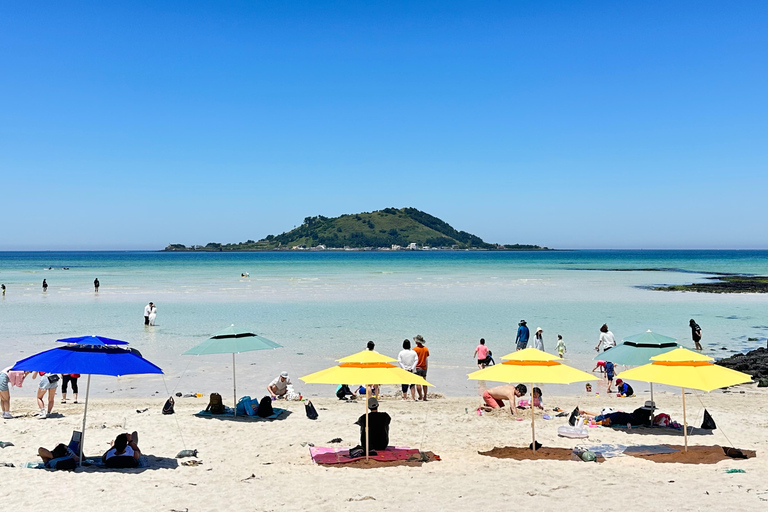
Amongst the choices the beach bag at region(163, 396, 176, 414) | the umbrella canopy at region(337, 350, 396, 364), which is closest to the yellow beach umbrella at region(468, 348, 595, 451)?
the umbrella canopy at region(337, 350, 396, 364)

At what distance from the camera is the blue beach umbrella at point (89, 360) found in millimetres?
9586

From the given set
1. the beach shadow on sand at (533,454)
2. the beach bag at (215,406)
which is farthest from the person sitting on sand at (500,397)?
the beach bag at (215,406)

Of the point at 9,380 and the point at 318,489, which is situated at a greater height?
the point at 9,380

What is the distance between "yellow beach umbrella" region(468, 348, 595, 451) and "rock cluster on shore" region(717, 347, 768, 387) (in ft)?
35.5

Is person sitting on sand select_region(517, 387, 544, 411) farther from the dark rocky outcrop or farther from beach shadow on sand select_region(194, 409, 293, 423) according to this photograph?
the dark rocky outcrop

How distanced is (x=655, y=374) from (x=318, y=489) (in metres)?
6.16

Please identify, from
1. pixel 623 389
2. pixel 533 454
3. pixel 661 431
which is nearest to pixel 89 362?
pixel 533 454

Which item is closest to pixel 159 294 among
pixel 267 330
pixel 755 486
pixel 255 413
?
pixel 267 330

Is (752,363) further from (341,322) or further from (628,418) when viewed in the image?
(341,322)

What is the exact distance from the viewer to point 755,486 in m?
8.91

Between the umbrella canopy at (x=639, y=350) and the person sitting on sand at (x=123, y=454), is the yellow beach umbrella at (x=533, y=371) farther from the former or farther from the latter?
the person sitting on sand at (x=123, y=454)

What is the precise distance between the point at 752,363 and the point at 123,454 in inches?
763

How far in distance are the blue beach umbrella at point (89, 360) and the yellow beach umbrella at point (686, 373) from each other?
8.28 m

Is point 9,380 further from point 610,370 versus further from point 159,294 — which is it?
point 159,294
